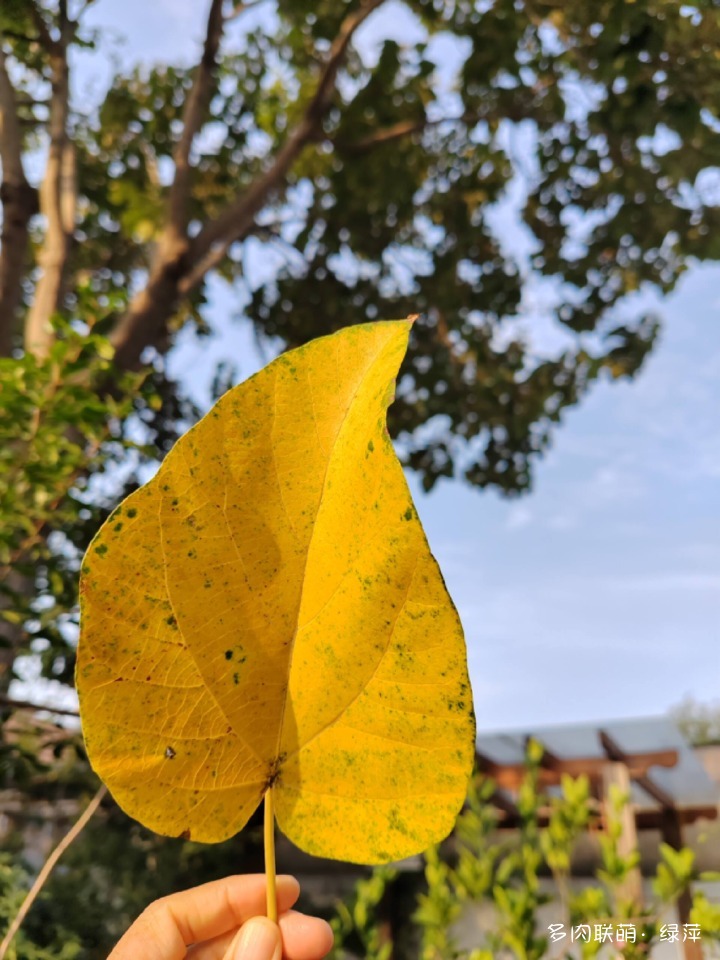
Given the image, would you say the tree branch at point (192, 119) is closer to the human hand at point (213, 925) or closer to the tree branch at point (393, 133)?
the tree branch at point (393, 133)

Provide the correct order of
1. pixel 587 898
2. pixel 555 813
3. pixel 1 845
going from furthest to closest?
pixel 1 845
pixel 555 813
pixel 587 898

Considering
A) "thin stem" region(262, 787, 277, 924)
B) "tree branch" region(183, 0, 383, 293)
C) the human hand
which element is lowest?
the human hand

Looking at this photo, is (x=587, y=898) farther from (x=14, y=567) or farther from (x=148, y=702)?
(x=14, y=567)

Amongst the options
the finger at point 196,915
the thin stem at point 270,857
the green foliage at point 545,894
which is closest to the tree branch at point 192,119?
A: the green foliage at point 545,894

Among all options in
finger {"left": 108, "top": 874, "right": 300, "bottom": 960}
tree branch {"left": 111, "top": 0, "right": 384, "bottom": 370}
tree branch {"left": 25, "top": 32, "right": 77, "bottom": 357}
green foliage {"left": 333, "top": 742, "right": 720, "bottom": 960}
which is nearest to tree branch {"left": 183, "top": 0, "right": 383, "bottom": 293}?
tree branch {"left": 111, "top": 0, "right": 384, "bottom": 370}

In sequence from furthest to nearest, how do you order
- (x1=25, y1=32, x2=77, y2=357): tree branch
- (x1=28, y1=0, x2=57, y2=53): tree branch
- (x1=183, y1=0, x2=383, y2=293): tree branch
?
(x1=183, y1=0, x2=383, y2=293): tree branch < (x1=28, y1=0, x2=57, y2=53): tree branch < (x1=25, y1=32, x2=77, y2=357): tree branch

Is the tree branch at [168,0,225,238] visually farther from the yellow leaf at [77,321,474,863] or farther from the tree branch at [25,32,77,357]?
the yellow leaf at [77,321,474,863]

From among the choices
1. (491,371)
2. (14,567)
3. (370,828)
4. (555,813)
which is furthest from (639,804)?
(370,828)
